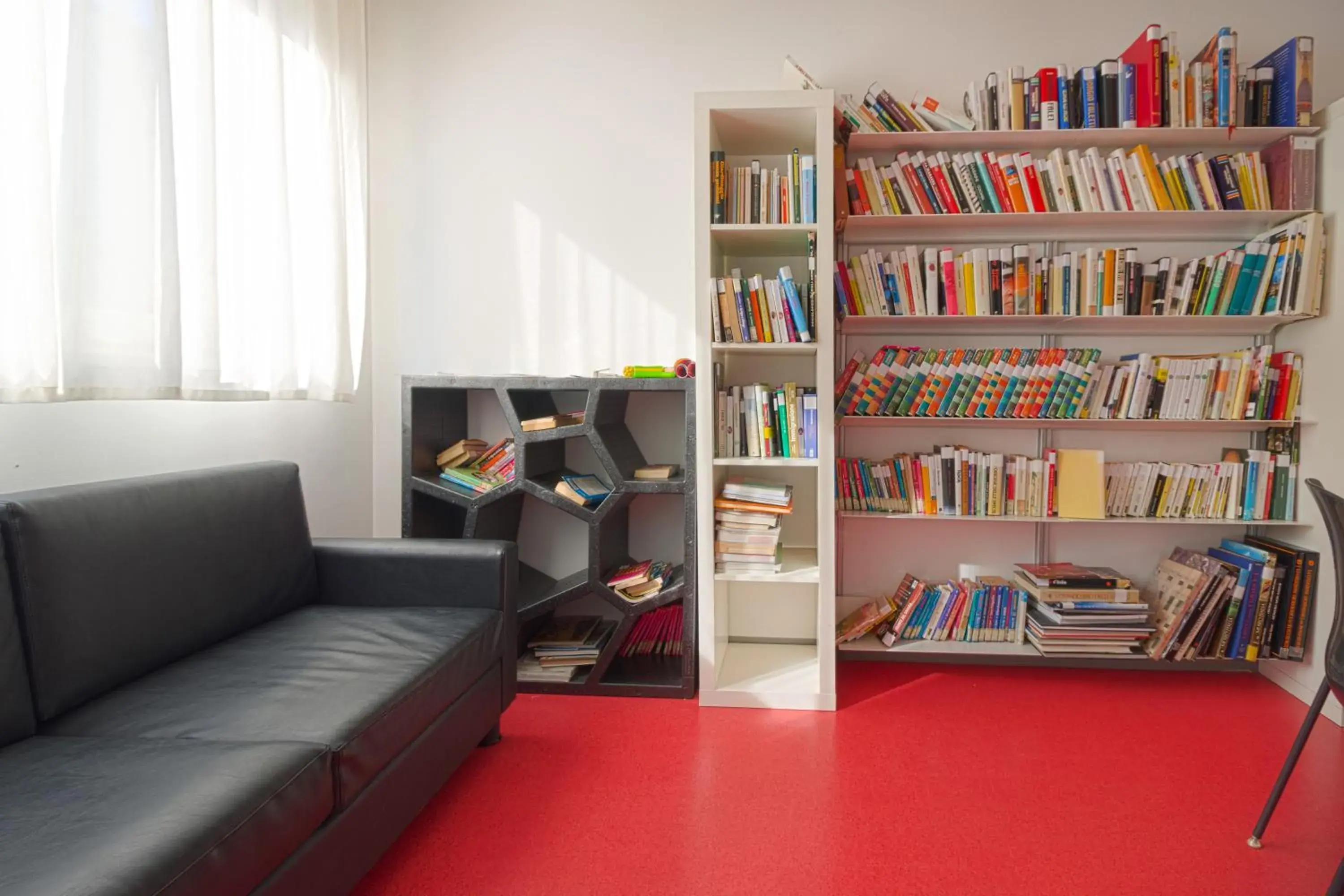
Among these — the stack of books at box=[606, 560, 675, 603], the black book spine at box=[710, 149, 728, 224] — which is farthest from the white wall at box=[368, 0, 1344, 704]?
the stack of books at box=[606, 560, 675, 603]

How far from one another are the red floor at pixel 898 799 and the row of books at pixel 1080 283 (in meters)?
1.37

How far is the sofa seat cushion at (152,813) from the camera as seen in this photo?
3.06 ft

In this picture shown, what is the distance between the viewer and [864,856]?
173 cm

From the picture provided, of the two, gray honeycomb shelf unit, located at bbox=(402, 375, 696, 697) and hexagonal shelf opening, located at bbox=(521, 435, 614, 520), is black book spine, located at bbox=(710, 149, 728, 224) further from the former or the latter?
hexagonal shelf opening, located at bbox=(521, 435, 614, 520)

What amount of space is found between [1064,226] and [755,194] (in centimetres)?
125

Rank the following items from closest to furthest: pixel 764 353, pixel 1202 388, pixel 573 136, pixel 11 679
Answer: pixel 11 679 < pixel 1202 388 < pixel 764 353 < pixel 573 136

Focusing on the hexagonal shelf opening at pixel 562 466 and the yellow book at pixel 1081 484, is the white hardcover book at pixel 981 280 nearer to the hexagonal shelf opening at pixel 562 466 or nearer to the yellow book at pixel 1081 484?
the yellow book at pixel 1081 484

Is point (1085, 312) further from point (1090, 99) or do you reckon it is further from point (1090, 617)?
point (1090, 617)

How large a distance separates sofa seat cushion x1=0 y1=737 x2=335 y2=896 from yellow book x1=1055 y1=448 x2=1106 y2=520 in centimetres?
254

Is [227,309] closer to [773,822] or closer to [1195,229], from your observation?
[773,822]

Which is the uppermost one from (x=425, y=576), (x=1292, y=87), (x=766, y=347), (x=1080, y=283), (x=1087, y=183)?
(x=1292, y=87)

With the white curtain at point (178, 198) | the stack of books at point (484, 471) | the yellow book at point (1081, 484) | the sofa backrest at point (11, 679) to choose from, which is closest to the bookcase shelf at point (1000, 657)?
the yellow book at point (1081, 484)

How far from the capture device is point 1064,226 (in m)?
2.89

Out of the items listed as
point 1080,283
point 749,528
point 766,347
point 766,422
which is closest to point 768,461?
point 766,422
